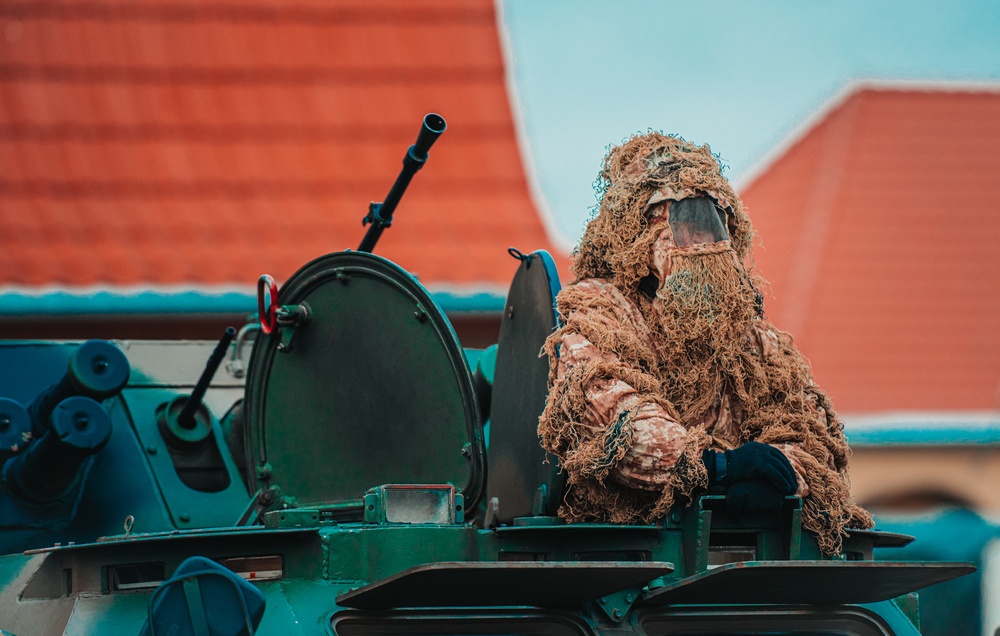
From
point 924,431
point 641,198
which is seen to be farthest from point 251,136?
point 641,198

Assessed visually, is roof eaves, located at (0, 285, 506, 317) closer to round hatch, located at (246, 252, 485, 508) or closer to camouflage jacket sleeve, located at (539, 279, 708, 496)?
round hatch, located at (246, 252, 485, 508)

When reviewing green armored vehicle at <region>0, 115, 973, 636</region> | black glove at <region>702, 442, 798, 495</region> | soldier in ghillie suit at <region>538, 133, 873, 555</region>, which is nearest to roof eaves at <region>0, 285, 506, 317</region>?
green armored vehicle at <region>0, 115, 973, 636</region>

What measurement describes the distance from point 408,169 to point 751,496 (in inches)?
63.5

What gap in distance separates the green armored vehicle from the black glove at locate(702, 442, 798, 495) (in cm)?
5

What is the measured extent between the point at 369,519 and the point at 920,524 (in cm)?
834

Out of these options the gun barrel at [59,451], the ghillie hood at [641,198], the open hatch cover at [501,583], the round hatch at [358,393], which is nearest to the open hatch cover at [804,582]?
the open hatch cover at [501,583]

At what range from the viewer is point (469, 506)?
14.0 ft

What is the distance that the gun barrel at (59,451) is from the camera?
475 cm

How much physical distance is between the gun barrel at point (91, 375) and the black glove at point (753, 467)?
81.1 inches

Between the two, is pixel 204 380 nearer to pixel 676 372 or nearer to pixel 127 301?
pixel 676 372

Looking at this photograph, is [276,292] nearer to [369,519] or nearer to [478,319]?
[369,519]

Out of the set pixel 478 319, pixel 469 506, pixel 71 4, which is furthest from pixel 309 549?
pixel 71 4

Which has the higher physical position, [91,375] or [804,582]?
[91,375]

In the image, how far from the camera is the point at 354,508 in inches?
171
